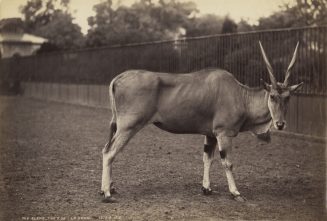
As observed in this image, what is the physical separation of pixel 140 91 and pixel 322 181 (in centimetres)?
389

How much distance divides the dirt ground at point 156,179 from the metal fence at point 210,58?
2319mm

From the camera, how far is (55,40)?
111 feet

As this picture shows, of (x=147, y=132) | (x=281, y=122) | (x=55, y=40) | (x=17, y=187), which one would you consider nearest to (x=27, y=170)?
(x=17, y=187)

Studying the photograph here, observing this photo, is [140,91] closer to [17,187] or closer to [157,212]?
[157,212]

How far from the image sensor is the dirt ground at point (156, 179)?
705cm

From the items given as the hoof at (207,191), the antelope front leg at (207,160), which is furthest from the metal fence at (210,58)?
the hoof at (207,191)

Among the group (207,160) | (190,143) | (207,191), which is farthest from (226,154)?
(190,143)

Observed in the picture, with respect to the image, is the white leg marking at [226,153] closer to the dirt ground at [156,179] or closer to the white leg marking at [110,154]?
the dirt ground at [156,179]

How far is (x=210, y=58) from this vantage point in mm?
19062

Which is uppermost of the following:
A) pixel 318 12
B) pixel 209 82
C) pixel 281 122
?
pixel 318 12

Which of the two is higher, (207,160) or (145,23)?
(145,23)

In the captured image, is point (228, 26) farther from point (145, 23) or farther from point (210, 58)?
point (210, 58)

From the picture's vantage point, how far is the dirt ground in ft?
23.1

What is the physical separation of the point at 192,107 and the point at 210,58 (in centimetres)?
1120
